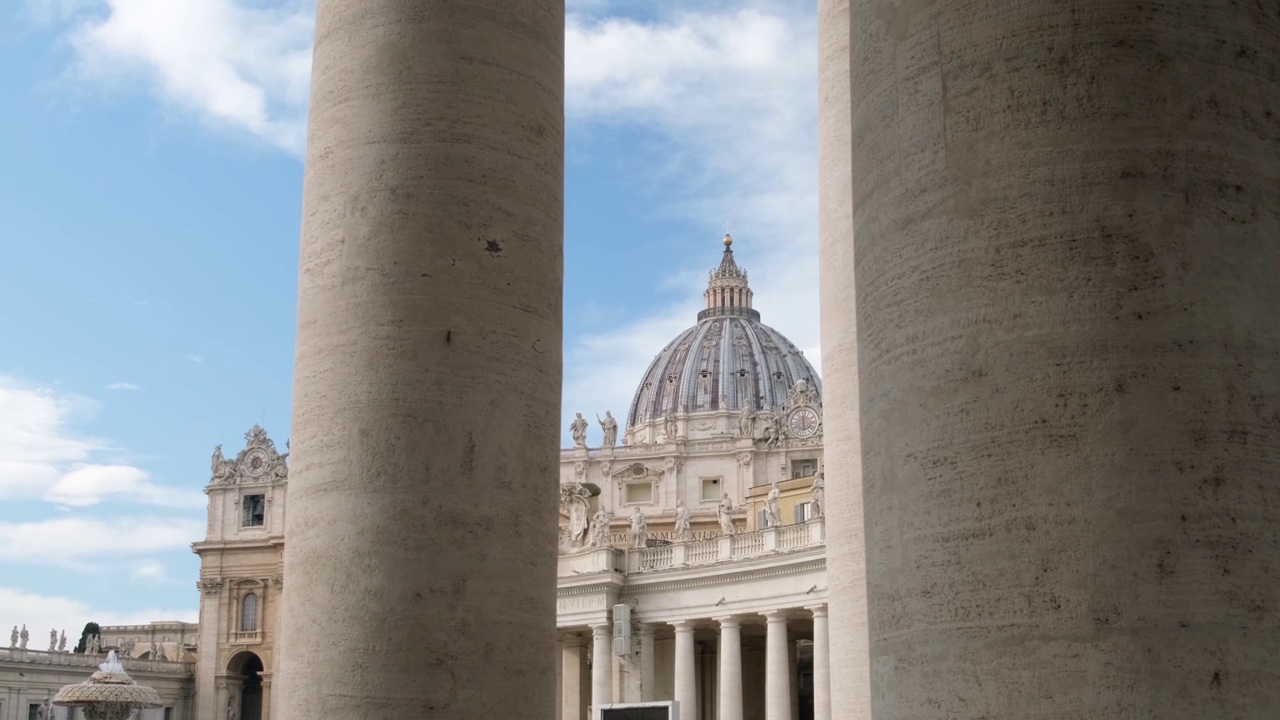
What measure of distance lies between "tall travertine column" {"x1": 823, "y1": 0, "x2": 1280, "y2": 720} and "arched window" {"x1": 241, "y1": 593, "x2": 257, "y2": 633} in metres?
108

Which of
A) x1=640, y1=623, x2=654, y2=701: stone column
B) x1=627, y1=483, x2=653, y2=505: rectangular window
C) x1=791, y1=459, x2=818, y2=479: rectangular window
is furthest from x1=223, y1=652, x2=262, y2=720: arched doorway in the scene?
x1=640, y1=623, x2=654, y2=701: stone column

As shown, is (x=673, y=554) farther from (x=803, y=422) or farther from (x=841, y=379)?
(x=803, y=422)

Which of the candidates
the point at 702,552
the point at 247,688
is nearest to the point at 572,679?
the point at 702,552

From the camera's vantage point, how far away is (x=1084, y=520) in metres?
5.65

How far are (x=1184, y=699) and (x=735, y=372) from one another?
151689mm

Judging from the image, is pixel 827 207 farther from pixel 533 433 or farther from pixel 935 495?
pixel 935 495

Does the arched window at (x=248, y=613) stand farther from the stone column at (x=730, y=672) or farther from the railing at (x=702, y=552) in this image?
the stone column at (x=730, y=672)

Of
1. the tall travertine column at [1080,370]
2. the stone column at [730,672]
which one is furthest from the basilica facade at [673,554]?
the tall travertine column at [1080,370]

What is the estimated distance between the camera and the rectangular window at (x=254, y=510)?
11100 centimetres

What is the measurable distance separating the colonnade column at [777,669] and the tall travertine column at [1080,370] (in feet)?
159

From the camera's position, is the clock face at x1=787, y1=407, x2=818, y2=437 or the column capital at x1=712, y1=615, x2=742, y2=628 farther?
the clock face at x1=787, y1=407, x2=818, y2=437

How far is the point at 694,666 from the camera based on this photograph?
5969 cm

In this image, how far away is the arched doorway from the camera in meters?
108

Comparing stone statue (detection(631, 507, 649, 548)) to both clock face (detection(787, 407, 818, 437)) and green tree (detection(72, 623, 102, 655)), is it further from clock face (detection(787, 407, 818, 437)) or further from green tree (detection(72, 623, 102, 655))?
green tree (detection(72, 623, 102, 655))
